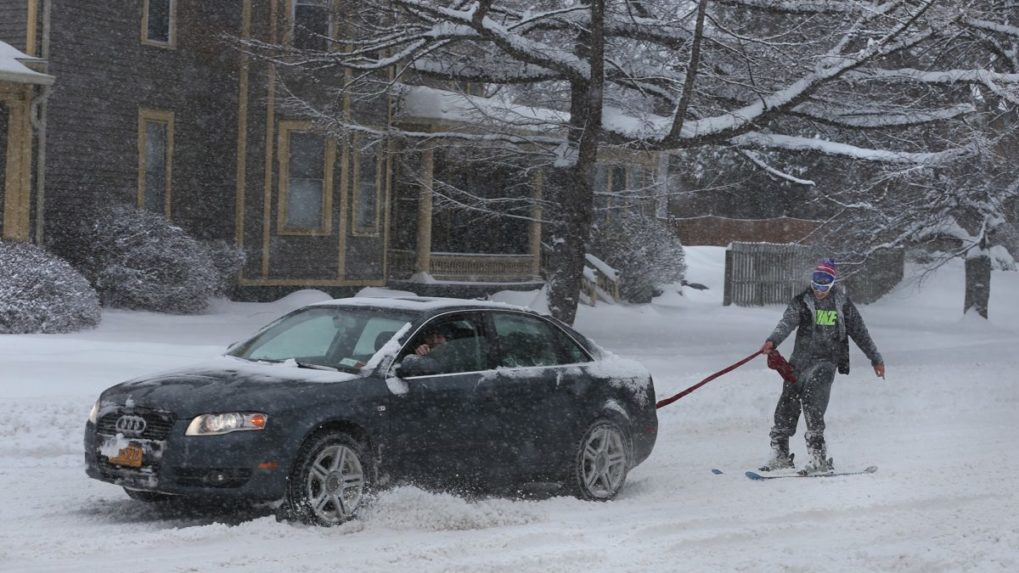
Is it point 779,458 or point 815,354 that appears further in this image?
point 779,458

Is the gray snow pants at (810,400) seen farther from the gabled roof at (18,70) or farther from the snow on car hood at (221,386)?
the gabled roof at (18,70)

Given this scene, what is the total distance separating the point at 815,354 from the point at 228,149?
15292 mm

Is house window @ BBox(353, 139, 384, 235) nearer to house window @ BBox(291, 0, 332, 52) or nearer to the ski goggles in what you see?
house window @ BBox(291, 0, 332, 52)

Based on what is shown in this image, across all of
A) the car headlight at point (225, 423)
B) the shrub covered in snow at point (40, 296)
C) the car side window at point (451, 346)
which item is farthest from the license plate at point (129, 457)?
the shrub covered in snow at point (40, 296)

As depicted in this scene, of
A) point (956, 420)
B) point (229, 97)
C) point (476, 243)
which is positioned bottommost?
point (956, 420)

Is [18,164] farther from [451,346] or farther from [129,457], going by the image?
[129,457]

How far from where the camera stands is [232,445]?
743cm

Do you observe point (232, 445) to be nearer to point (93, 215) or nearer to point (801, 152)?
point (801, 152)

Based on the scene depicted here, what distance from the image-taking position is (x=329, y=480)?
7730 millimetres

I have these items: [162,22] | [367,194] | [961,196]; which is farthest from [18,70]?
[961,196]

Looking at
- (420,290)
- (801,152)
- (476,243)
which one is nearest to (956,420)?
(801,152)

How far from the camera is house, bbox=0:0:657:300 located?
20.7 metres

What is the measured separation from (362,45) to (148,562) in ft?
39.3

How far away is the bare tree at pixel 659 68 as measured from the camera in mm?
15539
